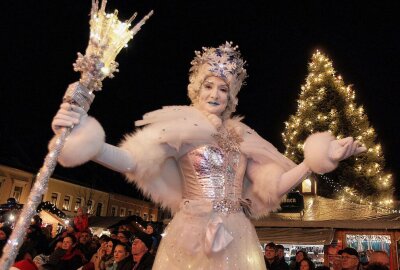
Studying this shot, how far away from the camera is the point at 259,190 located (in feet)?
9.37

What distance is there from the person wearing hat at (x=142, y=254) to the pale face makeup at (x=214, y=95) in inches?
136

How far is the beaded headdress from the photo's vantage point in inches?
118

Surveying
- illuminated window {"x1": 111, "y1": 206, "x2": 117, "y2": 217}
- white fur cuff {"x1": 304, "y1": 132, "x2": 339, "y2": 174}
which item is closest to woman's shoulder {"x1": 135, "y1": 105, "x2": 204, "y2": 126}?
white fur cuff {"x1": 304, "y1": 132, "x2": 339, "y2": 174}

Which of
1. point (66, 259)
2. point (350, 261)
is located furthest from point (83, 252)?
point (350, 261)

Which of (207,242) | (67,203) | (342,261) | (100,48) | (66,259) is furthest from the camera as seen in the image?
(67,203)

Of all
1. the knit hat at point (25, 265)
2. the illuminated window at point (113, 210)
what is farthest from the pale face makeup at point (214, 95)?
the illuminated window at point (113, 210)

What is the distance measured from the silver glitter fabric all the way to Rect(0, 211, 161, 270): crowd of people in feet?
9.79

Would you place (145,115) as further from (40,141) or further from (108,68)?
(40,141)

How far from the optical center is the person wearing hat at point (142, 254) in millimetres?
5659

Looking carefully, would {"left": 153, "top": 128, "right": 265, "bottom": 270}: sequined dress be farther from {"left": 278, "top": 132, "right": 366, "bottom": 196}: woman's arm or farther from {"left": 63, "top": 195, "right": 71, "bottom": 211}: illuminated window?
{"left": 63, "top": 195, "right": 71, "bottom": 211}: illuminated window

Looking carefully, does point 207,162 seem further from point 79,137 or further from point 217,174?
point 79,137

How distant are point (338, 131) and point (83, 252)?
976 centimetres

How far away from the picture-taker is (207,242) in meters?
2.36

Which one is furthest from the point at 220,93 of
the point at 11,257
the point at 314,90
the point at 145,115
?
the point at 314,90
